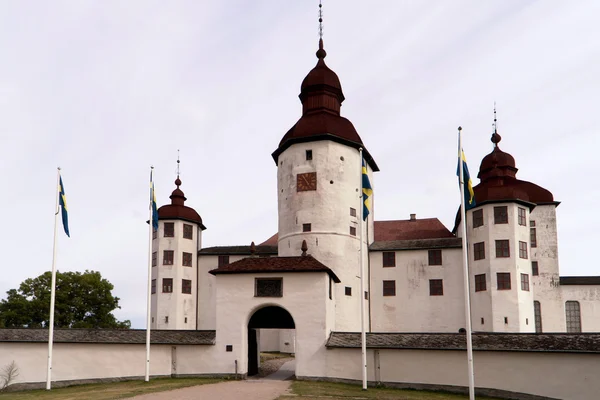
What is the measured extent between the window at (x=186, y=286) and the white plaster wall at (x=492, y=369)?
21.9 m

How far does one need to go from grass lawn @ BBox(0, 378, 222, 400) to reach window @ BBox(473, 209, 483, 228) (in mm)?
23256

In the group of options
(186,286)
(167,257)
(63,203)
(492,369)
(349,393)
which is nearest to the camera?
(349,393)

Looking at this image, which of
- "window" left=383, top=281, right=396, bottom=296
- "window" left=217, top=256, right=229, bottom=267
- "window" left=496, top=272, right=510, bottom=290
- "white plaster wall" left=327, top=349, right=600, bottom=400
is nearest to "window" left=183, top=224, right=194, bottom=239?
"window" left=217, top=256, right=229, bottom=267

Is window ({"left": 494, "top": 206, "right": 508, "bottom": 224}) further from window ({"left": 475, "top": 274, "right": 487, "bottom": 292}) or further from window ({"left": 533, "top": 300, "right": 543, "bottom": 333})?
window ({"left": 533, "top": 300, "right": 543, "bottom": 333})

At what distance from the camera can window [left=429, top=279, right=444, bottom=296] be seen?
45125 mm

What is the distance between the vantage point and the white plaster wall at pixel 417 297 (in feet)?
146

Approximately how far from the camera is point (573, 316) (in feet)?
154

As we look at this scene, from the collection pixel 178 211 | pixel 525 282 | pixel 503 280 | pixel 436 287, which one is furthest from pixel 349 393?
pixel 178 211

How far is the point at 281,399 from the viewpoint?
22.2 meters

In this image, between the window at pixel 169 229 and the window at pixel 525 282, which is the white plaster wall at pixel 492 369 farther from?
the window at pixel 169 229

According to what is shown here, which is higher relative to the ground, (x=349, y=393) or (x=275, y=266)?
(x=275, y=266)

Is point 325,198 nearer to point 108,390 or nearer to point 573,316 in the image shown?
point 108,390

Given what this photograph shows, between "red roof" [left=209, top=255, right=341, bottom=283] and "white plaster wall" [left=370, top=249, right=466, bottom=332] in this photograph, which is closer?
"red roof" [left=209, top=255, right=341, bottom=283]

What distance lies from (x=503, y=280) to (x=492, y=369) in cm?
1659
